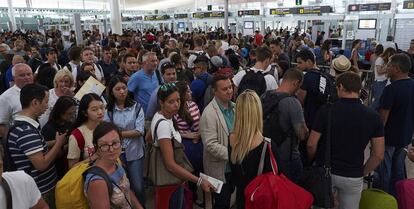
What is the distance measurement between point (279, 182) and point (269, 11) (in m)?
19.9

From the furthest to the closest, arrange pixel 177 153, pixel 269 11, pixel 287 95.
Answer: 1. pixel 269 11
2. pixel 287 95
3. pixel 177 153

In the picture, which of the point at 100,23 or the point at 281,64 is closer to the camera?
the point at 281,64

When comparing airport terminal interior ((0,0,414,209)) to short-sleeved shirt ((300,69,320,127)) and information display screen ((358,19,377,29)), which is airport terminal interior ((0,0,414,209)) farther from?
information display screen ((358,19,377,29))

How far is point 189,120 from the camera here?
3215mm

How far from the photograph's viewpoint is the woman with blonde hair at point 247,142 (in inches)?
87.5

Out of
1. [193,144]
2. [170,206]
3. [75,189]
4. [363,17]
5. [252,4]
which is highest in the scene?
[252,4]

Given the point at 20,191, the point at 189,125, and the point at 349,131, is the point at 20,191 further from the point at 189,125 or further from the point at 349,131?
the point at 349,131

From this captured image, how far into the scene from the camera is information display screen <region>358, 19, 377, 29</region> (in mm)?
12773

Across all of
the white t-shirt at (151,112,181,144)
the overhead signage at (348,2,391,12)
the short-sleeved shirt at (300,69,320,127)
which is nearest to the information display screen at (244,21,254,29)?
the overhead signage at (348,2,391,12)

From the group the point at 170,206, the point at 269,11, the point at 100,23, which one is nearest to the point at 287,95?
the point at 170,206

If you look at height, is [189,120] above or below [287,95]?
below

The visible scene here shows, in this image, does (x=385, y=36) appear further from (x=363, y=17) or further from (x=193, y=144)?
(x=193, y=144)

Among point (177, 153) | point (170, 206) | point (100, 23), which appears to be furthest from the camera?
point (100, 23)

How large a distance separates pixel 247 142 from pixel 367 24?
12734 mm
